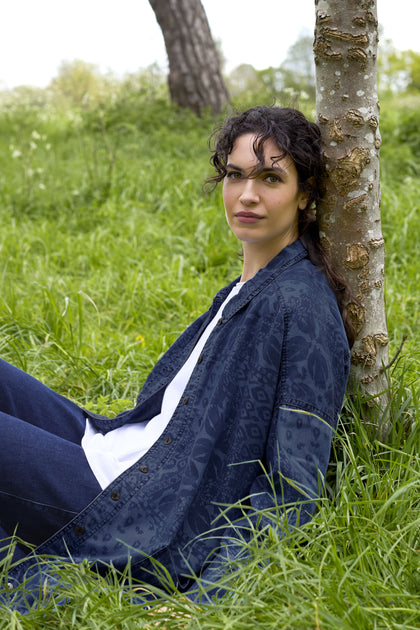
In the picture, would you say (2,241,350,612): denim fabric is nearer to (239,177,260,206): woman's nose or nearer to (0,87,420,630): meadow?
(0,87,420,630): meadow

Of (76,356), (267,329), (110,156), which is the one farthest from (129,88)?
(267,329)

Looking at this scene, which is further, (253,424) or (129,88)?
(129,88)

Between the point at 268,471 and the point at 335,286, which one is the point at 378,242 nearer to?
the point at 335,286

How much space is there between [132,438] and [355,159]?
1.13 m

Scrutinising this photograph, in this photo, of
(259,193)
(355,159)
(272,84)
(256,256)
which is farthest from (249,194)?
(272,84)

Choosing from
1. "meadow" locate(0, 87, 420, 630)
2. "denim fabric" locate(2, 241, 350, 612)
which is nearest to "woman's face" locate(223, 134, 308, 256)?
"denim fabric" locate(2, 241, 350, 612)

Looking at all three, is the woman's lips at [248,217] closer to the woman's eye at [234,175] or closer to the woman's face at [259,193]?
the woman's face at [259,193]

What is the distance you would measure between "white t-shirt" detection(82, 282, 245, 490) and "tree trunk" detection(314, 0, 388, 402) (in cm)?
37

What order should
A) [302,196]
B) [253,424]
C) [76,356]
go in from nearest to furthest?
[253,424] < [302,196] < [76,356]

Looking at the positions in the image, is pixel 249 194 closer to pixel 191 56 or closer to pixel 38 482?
pixel 38 482

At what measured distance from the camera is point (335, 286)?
1.90 metres

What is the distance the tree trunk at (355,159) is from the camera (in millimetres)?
1878

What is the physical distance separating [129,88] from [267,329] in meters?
6.57

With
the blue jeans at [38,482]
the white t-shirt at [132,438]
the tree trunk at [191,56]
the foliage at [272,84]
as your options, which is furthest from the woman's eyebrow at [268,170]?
the tree trunk at [191,56]
